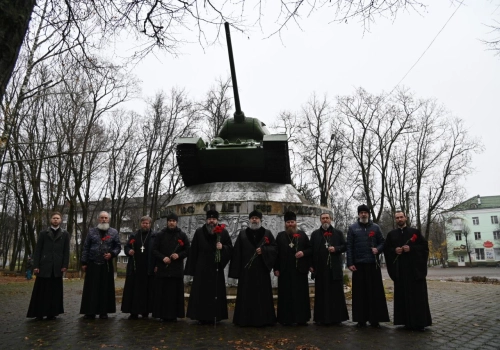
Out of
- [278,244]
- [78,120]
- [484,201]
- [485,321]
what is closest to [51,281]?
[278,244]

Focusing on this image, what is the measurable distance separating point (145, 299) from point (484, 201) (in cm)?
6563

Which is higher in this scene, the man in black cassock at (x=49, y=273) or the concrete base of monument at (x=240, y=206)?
the concrete base of monument at (x=240, y=206)

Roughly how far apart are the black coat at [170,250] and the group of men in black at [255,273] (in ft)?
0.05

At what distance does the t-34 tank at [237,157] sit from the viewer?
8.45m

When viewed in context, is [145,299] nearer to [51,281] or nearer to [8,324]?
[51,281]

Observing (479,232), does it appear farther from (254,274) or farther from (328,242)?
(254,274)

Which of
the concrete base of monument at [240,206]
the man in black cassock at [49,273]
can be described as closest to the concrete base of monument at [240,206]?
the concrete base of monument at [240,206]

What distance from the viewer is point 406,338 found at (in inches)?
196

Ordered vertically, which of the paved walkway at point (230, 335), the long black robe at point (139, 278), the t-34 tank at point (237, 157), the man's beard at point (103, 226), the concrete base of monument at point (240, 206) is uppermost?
the t-34 tank at point (237, 157)

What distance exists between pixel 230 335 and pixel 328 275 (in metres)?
1.85

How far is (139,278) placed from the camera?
682cm

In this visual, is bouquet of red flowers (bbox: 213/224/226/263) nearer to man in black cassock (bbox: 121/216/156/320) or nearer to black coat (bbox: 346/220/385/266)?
man in black cassock (bbox: 121/216/156/320)

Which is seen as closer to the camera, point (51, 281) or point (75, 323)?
point (75, 323)

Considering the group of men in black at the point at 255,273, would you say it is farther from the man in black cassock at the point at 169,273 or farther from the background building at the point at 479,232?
the background building at the point at 479,232
